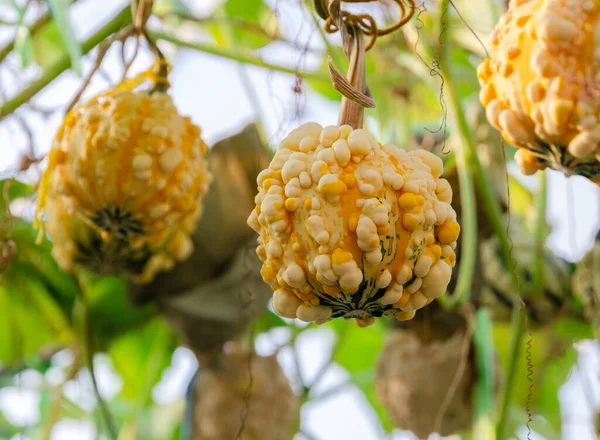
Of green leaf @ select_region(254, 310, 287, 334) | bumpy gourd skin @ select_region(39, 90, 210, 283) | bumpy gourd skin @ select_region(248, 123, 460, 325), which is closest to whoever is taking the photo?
bumpy gourd skin @ select_region(248, 123, 460, 325)

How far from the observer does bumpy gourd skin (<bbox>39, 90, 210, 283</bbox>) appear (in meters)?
0.53

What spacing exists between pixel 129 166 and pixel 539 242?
0.45m

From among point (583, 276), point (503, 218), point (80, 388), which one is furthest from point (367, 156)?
point (80, 388)

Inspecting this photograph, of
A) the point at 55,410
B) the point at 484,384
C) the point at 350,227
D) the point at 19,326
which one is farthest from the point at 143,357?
the point at 350,227

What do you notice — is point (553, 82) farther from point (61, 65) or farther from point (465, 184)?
point (61, 65)

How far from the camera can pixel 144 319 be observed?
103cm

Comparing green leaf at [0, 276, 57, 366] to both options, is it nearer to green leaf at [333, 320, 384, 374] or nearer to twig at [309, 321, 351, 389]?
twig at [309, 321, 351, 389]

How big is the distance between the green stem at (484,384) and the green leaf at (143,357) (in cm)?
49

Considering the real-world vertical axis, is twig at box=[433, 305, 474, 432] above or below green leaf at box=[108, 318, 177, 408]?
above

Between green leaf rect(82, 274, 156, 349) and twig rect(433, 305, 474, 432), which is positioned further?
green leaf rect(82, 274, 156, 349)

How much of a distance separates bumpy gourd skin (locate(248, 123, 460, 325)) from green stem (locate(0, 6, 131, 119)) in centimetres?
34

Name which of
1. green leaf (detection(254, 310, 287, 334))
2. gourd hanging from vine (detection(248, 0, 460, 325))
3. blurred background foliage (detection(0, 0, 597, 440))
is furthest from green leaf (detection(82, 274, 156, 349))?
gourd hanging from vine (detection(248, 0, 460, 325))

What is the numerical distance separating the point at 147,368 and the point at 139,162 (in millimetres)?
692

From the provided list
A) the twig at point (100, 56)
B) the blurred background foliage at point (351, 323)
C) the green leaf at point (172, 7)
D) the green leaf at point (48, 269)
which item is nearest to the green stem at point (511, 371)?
the blurred background foliage at point (351, 323)
